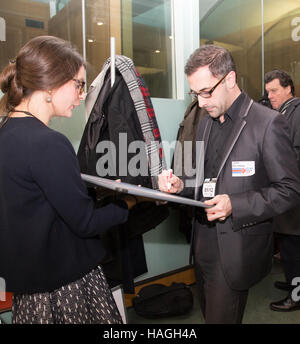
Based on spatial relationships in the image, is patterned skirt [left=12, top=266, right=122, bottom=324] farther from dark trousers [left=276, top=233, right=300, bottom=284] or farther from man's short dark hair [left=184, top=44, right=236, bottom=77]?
dark trousers [left=276, top=233, right=300, bottom=284]

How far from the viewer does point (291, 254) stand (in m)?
2.72

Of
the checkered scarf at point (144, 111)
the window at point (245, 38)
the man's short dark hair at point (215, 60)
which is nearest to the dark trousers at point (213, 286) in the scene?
the checkered scarf at point (144, 111)

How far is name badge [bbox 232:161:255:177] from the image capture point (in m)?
1.35

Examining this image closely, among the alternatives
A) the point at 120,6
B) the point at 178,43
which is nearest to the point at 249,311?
the point at 178,43

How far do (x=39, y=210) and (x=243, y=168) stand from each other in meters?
0.83

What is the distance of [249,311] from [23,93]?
2408mm

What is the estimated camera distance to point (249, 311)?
2.61 m

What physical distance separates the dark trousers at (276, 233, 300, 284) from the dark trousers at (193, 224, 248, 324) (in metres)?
1.42

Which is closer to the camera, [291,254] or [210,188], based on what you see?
[210,188]

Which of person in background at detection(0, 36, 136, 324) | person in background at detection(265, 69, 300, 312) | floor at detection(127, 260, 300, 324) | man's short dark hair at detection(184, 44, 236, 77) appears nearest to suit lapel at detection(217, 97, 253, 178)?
man's short dark hair at detection(184, 44, 236, 77)

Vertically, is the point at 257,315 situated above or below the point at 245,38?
below

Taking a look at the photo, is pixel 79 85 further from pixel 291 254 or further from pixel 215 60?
pixel 291 254

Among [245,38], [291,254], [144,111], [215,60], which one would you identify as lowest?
[291,254]

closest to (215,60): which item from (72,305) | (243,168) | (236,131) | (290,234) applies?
(236,131)
